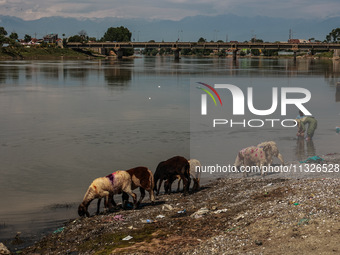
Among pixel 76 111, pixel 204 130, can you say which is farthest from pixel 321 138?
pixel 76 111

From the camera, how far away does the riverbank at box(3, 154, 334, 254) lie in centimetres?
1100

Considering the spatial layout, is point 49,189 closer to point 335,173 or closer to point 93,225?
point 93,225

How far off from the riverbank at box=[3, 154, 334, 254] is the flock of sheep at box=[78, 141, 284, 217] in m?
0.55

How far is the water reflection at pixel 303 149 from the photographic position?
952 inches

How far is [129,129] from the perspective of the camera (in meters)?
33.6

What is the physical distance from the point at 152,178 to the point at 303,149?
1224cm

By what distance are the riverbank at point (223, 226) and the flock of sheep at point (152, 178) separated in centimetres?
55

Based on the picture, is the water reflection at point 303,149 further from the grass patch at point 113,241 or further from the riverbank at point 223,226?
the grass patch at point 113,241

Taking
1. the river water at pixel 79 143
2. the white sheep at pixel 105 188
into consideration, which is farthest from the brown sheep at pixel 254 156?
the white sheep at pixel 105 188

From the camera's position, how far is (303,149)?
2588 centimetres

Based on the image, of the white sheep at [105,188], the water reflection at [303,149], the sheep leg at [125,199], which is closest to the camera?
the white sheep at [105,188]

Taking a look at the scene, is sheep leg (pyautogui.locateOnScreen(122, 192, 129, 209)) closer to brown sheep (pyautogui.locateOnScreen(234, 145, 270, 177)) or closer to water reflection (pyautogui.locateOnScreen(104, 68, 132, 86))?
Result: brown sheep (pyautogui.locateOnScreen(234, 145, 270, 177))

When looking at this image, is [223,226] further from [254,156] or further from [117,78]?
[117,78]

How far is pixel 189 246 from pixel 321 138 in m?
19.3
